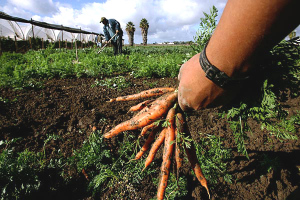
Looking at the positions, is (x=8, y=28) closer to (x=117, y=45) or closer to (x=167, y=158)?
(x=117, y=45)

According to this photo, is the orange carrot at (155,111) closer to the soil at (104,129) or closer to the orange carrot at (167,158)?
the orange carrot at (167,158)

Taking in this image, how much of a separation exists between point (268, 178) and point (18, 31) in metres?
40.4

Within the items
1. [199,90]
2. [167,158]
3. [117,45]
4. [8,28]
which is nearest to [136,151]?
[167,158]

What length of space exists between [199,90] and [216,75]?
0.13 m

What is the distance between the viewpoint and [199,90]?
37.2 inches

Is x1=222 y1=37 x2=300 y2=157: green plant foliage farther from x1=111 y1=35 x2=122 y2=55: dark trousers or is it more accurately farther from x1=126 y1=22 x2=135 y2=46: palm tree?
x1=126 y1=22 x2=135 y2=46: palm tree

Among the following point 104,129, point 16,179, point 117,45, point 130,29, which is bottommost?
point 16,179

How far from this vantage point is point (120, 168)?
6.13 feet

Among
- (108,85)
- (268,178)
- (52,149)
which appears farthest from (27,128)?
(268,178)

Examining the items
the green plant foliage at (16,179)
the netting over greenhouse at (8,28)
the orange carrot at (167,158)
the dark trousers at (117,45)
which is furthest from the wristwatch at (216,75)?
the netting over greenhouse at (8,28)

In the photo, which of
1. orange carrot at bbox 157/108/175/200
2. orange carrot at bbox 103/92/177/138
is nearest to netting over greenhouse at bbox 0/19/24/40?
orange carrot at bbox 103/92/177/138

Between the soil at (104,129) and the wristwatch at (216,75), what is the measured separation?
66 centimetres

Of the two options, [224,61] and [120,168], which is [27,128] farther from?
[224,61]

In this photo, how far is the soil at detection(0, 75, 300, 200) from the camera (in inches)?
69.9
